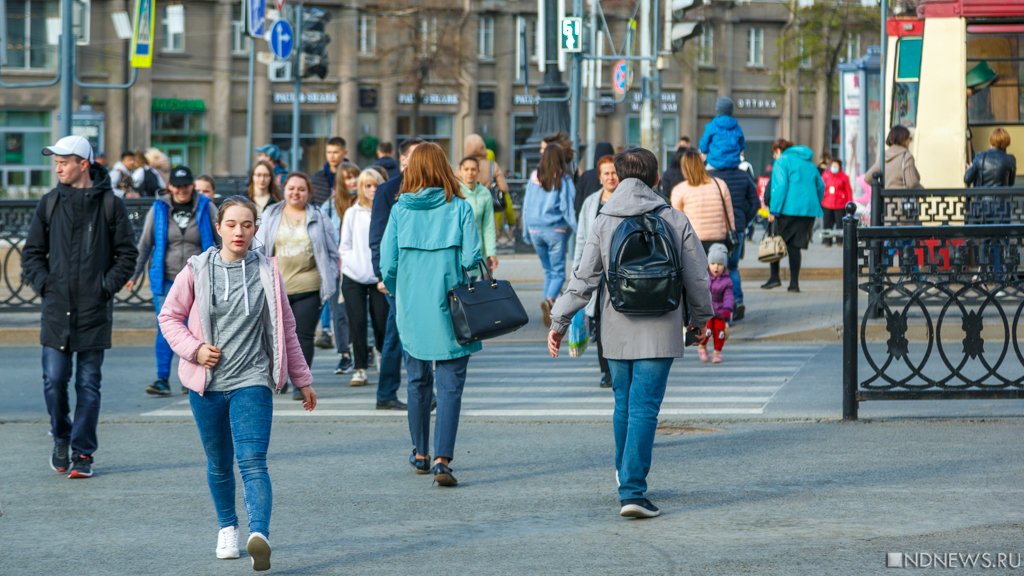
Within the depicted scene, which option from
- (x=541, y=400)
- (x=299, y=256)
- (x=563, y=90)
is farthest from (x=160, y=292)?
(x=563, y=90)

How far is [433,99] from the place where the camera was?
61.5 metres

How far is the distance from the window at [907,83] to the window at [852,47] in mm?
33306

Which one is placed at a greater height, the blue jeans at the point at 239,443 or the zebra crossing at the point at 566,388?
the blue jeans at the point at 239,443

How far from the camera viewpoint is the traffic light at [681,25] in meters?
22.2

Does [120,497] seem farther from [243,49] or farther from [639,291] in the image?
[243,49]

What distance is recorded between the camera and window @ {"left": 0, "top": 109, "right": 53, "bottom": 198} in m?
52.9

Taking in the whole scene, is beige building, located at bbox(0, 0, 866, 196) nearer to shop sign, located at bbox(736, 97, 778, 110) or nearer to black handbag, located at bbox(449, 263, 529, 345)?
shop sign, located at bbox(736, 97, 778, 110)

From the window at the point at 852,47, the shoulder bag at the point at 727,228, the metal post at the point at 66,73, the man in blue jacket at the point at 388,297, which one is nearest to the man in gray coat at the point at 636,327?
the man in blue jacket at the point at 388,297

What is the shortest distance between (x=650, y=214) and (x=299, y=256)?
15.8 ft

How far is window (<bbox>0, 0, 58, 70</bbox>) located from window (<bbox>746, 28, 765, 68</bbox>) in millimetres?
27890

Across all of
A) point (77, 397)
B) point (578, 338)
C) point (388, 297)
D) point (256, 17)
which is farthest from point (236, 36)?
point (77, 397)

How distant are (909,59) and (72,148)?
535 inches

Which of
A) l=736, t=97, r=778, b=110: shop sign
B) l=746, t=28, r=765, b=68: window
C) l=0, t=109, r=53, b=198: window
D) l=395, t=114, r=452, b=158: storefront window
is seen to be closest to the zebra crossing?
l=0, t=109, r=53, b=198: window

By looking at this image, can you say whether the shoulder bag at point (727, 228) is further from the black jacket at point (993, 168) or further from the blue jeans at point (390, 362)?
the black jacket at point (993, 168)
